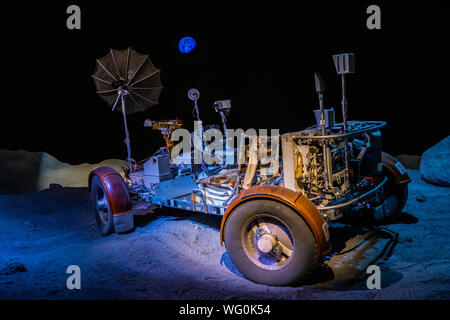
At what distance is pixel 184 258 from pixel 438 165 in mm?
6182

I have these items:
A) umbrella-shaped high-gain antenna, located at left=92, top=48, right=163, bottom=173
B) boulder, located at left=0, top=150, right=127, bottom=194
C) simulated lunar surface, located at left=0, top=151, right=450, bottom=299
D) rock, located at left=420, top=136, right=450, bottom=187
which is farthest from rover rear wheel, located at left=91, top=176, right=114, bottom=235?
rock, located at left=420, top=136, right=450, bottom=187

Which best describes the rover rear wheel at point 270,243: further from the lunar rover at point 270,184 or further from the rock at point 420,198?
the rock at point 420,198

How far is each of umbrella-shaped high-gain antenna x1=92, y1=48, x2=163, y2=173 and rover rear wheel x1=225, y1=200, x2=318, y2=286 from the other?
349cm

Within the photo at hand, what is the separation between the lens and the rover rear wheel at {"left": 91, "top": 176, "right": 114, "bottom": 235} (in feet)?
20.9

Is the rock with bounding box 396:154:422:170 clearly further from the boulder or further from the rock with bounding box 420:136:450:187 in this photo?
the boulder

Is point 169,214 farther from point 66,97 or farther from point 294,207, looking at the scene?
point 66,97

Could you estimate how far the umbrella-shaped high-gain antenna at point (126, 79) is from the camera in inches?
265

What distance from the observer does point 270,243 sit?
406cm

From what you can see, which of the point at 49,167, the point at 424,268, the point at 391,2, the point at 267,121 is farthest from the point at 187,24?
the point at 424,268

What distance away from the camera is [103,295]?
12.5ft

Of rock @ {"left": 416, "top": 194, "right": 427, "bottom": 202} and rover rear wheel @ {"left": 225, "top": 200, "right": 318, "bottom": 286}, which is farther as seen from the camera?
rock @ {"left": 416, "top": 194, "right": 427, "bottom": 202}

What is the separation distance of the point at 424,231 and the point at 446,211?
3.75 feet

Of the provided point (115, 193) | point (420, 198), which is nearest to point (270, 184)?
point (115, 193)

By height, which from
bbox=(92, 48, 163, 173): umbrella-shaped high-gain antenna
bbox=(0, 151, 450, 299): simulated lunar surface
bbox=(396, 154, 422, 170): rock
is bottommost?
bbox=(0, 151, 450, 299): simulated lunar surface
